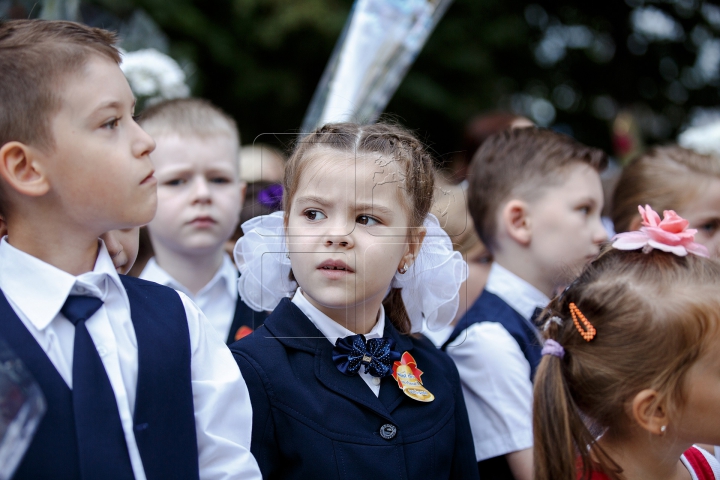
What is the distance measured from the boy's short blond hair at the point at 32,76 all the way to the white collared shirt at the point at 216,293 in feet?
4.68

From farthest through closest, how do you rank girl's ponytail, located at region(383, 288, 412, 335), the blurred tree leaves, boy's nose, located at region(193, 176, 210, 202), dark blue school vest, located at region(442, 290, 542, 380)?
the blurred tree leaves < boy's nose, located at region(193, 176, 210, 202) < dark blue school vest, located at region(442, 290, 542, 380) < girl's ponytail, located at region(383, 288, 412, 335)

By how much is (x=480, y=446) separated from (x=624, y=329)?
740mm

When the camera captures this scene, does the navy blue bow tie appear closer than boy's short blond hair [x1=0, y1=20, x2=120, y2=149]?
No

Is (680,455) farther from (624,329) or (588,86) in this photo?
(588,86)

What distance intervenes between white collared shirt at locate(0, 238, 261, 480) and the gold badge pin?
1.55 ft

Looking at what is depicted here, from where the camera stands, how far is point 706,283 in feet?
6.34

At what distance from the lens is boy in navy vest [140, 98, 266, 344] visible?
9.52 ft

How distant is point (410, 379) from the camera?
6.74 ft

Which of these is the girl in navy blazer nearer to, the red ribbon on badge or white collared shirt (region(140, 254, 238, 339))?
the red ribbon on badge

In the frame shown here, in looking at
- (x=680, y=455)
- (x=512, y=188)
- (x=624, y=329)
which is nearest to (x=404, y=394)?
(x=624, y=329)

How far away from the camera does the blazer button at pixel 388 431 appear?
1.90 meters

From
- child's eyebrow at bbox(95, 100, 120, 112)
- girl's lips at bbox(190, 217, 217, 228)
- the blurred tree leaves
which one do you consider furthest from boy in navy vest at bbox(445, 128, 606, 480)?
the blurred tree leaves

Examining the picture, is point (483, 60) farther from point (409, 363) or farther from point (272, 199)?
point (409, 363)

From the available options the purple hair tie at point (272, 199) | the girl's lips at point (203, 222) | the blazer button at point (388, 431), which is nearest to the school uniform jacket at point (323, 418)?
the blazer button at point (388, 431)
